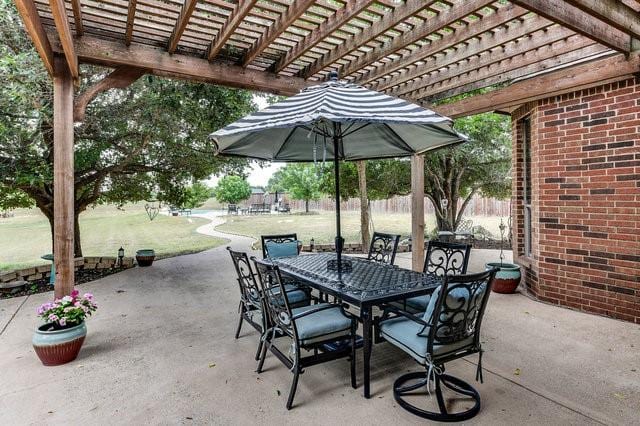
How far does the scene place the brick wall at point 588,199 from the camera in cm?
355

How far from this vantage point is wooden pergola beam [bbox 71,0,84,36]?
263cm

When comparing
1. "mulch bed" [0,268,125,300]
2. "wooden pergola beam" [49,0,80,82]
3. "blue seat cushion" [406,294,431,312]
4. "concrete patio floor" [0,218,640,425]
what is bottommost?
"concrete patio floor" [0,218,640,425]

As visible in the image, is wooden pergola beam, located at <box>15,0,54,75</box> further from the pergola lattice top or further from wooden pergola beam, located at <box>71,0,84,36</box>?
wooden pergola beam, located at <box>71,0,84,36</box>

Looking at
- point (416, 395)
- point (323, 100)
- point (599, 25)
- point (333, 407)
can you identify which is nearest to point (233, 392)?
point (333, 407)

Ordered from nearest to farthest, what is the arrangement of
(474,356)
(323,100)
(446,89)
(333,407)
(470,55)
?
(333,407)
(323,100)
(474,356)
(470,55)
(446,89)

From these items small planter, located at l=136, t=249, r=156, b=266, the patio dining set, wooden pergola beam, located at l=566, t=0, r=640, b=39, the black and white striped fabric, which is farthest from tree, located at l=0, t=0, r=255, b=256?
wooden pergola beam, located at l=566, t=0, r=640, b=39

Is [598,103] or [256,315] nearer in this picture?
[256,315]

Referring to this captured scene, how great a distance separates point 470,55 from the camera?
3604 mm

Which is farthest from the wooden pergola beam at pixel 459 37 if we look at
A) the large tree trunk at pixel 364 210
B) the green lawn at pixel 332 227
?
the green lawn at pixel 332 227

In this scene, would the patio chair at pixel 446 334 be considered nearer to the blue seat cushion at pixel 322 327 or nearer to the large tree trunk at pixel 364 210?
the blue seat cushion at pixel 322 327

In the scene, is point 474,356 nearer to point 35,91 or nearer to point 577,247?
point 577,247

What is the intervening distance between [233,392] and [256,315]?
720 mm

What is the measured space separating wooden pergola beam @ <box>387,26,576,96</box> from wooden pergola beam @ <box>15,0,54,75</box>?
3.95 metres

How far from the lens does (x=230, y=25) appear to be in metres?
2.96
